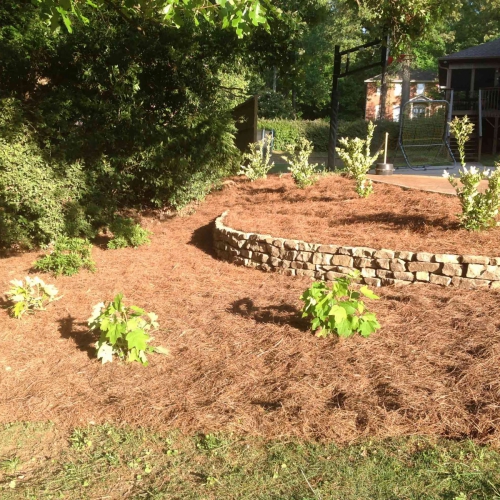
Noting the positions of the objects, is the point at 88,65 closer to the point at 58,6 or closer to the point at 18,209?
the point at 18,209

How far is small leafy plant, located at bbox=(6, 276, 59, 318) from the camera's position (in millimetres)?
5445

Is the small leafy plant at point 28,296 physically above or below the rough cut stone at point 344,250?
below

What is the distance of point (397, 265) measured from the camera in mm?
5668

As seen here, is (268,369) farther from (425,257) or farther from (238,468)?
(425,257)

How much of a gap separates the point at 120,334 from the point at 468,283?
340 cm

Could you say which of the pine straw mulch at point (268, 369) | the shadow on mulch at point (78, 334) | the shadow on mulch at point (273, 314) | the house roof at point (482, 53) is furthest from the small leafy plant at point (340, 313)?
the house roof at point (482, 53)

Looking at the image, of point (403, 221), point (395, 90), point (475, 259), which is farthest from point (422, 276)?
point (395, 90)

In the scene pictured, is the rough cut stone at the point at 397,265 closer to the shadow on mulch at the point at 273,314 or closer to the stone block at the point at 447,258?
the stone block at the point at 447,258

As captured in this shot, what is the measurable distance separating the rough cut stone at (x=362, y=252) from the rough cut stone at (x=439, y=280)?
0.67m

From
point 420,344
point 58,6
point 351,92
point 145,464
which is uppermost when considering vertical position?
point 351,92

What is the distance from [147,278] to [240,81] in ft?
46.3

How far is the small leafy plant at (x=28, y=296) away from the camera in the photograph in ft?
17.9

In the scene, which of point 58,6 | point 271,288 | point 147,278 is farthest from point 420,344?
point 58,6

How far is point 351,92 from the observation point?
4238 centimetres
